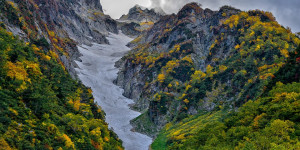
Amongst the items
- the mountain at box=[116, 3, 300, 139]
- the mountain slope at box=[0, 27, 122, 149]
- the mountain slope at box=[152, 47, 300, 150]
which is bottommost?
the mountain slope at box=[152, 47, 300, 150]

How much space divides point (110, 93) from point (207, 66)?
45722 millimetres

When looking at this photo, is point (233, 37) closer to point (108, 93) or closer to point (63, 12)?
point (108, 93)

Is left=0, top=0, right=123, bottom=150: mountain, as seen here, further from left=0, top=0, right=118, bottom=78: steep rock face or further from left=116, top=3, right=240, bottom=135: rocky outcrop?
left=116, top=3, right=240, bottom=135: rocky outcrop

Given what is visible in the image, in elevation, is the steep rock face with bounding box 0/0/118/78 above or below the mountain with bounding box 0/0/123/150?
above

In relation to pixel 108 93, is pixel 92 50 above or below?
above

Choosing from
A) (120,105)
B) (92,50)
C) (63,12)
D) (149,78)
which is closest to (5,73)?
(120,105)

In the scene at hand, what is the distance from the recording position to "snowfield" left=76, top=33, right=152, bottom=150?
55869 millimetres

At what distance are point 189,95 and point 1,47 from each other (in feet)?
152

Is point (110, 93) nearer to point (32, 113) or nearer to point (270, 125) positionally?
A: point (32, 113)

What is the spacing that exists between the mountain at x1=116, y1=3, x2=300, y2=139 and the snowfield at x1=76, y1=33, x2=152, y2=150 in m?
4.48

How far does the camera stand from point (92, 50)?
157875 mm

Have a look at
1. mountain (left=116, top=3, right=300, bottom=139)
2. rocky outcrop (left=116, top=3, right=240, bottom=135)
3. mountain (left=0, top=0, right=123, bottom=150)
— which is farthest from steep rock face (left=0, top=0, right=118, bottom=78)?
mountain (left=116, top=3, right=300, bottom=139)

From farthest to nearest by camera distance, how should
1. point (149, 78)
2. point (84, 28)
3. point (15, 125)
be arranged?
point (84, 28), point (149, 78), point (15, 125)

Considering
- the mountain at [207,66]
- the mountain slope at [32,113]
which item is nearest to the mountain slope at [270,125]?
the mountain at [207,66]
